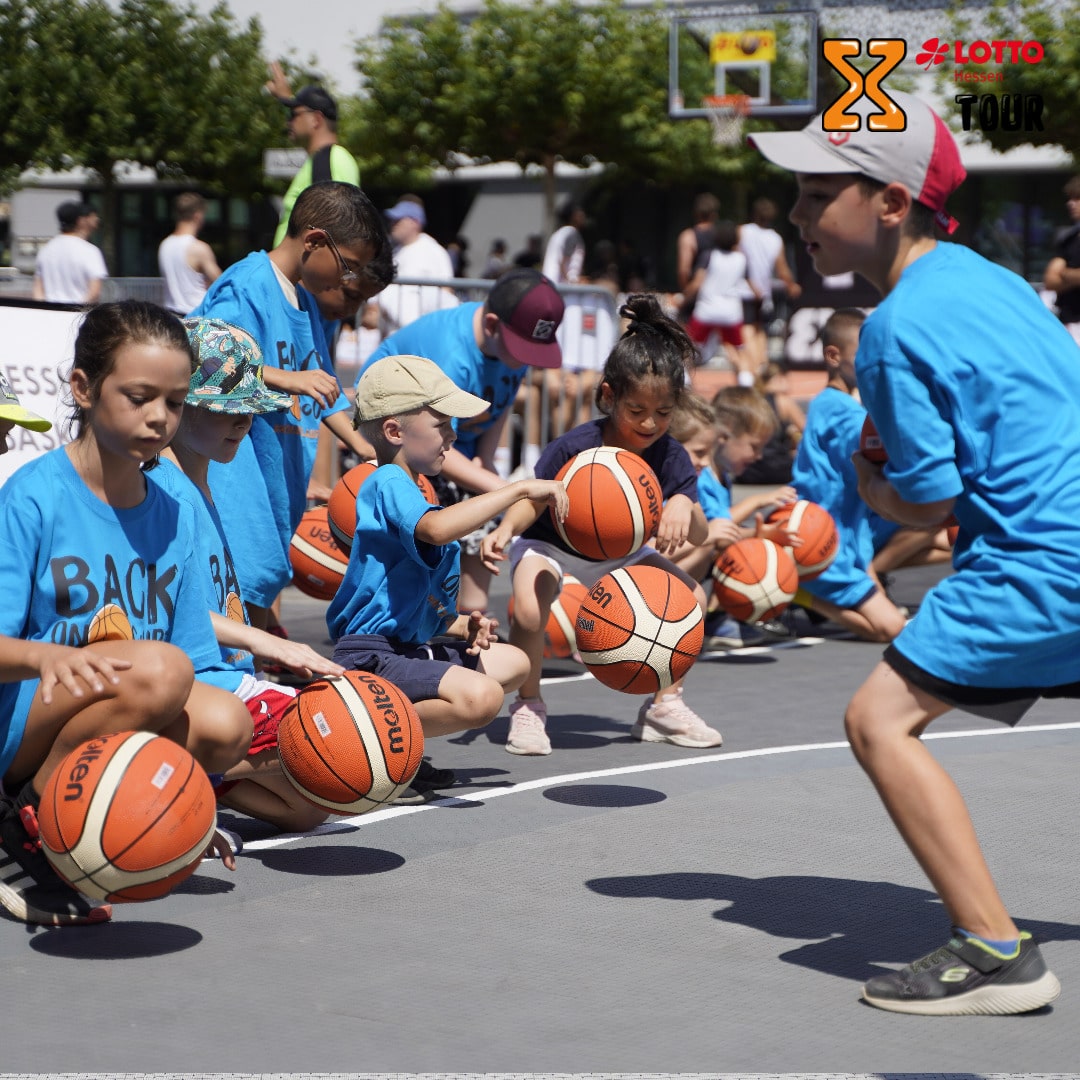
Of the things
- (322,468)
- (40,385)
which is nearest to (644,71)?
(322,468)

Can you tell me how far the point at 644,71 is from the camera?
131ft

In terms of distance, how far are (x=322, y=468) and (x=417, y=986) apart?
821cm

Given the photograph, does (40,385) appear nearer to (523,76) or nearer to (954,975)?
(954,975)

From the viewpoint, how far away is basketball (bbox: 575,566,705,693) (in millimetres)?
6398

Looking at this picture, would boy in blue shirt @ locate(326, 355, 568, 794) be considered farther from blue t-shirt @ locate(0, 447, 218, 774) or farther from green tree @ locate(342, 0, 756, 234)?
→ green tree @ locate(342, 0, 756, 234)

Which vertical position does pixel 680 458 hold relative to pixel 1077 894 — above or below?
above

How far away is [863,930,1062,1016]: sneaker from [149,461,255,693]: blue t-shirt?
7.32 ft

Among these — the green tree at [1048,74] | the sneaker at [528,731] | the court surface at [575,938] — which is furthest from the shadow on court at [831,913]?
the green tree at [1048,74]

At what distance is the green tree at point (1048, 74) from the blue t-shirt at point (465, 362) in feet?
86.9

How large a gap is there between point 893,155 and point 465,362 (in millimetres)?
4088

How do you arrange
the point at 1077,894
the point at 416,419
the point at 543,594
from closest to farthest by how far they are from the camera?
the point at 1077,894 → the point at 416,419 → the point at 543,594

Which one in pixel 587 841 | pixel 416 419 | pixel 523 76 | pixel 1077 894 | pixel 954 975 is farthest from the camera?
pixel 523 76

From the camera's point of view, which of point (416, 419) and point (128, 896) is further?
point (416, 419)

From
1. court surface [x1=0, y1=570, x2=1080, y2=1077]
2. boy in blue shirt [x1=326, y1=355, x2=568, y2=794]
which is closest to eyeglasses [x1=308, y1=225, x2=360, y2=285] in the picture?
boy in blue shirt [x1=326, y1=355, x2=568, y2=794]
